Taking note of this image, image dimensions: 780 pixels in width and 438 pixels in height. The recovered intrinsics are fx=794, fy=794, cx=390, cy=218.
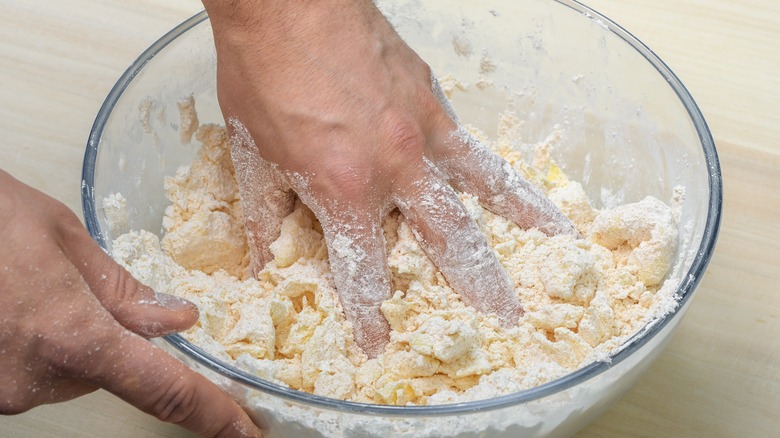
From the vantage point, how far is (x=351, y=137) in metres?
0.93

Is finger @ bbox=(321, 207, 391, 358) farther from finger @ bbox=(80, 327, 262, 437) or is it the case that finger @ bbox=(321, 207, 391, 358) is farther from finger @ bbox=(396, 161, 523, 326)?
finger @ bbox=(80, 327, 262, 437)

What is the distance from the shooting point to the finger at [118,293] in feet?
2.39

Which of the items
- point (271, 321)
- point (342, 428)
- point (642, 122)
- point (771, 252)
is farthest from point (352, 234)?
point (771, 252)

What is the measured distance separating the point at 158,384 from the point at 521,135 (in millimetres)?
837

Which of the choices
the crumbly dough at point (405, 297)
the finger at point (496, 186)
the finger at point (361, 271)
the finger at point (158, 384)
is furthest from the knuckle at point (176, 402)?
the finger at point (496, 186)

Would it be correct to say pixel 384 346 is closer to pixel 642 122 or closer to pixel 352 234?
pixel 352 234

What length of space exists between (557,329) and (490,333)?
0.08 metres

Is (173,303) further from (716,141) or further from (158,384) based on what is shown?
(716,141)

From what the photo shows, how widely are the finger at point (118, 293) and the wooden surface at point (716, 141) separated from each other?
0.33m

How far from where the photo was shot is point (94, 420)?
1028 mm

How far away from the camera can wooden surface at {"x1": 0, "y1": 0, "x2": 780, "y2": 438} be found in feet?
3.40

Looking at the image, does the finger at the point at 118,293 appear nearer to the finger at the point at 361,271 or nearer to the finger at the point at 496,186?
the finger at the point at 361,271

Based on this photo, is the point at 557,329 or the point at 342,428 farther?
the point at 557,329

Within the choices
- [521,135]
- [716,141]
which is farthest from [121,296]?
[716,141]
